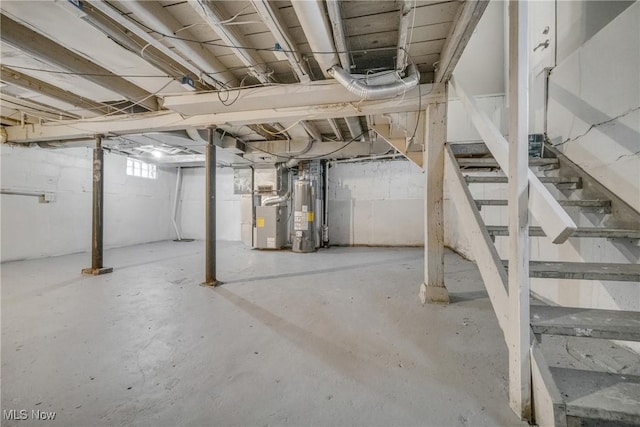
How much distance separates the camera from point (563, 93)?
6.43ft

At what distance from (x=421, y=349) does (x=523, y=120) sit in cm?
132

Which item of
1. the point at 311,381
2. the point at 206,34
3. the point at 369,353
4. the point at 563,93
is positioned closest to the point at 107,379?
the point at 311,381

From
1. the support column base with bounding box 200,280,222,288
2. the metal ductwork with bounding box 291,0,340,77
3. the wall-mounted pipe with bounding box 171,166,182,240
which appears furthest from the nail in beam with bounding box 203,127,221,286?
the wall-mounted pipe with bounding box 171,166,182,240

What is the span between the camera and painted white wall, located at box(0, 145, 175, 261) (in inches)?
154

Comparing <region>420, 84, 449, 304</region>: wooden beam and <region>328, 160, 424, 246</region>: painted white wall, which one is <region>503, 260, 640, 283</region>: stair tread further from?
<region>328, 160, 424, 246</region>: painted white wall

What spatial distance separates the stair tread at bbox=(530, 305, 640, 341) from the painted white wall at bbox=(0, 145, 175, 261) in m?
6.23

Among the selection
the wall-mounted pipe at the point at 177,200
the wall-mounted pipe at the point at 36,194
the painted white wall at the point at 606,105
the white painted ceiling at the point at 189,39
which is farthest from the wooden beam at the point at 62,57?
the wall-mounted pipe at the point at 177,200

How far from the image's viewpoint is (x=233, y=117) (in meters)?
2.74

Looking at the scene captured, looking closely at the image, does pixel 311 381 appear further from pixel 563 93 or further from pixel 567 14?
pixel 567 14

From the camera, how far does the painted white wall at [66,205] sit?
12.8 ft

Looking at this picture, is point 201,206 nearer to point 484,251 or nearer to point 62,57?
point 62,57

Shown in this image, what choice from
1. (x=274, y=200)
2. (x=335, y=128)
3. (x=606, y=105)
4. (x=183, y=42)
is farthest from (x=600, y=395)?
(x=274, y=200)

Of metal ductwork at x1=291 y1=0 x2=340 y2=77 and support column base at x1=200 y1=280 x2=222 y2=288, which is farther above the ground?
metal ductwork at x1=291 y1=0 x2=340 y2=77
